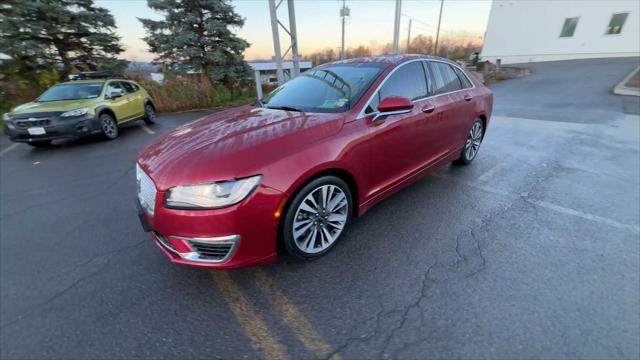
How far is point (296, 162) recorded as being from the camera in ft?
7.04

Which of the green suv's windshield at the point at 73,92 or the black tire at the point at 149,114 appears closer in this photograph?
the green suv's windshield at the point at 73,92

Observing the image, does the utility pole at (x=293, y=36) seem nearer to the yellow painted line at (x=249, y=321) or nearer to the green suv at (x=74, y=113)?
the green suv at (x=74, y=113)

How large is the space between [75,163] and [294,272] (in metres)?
5.38

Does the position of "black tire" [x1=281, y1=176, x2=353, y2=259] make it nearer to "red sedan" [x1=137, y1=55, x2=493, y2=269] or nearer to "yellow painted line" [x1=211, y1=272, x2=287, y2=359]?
"red sedan" [x1=137, y1=55, x2=493, y2=269]

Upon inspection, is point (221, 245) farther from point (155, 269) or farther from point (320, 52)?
point (320, 52)

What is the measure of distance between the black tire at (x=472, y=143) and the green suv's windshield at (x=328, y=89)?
2.09 metres

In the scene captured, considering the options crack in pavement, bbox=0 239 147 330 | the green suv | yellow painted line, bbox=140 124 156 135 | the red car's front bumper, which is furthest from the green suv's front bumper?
the red car's front bumper

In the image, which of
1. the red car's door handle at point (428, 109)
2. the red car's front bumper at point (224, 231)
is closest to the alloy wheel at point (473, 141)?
the red car's door handle at point (428, 109)

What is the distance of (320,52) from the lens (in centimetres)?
6219

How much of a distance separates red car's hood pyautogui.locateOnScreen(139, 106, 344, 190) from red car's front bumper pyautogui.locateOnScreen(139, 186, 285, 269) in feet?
0.66

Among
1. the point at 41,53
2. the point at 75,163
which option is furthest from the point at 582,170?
the point at 41,53

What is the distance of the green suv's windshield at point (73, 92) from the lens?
22.7 ft

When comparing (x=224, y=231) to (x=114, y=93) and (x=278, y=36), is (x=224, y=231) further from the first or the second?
(x=278, y=36)

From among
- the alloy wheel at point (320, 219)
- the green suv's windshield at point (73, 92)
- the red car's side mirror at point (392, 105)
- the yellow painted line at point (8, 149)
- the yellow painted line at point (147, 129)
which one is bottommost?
the yellow painted line at point (147, 129)
